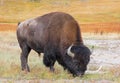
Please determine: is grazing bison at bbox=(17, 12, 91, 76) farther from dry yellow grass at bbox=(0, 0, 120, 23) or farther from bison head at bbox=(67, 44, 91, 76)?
dry yellow grass at bbox=(0, 0, 120, 23)

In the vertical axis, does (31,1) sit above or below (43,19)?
below

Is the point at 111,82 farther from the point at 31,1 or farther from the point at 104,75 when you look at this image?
the point at 31,1

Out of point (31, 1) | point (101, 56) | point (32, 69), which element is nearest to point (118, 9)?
point (31, 1)

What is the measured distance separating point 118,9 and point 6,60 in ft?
222

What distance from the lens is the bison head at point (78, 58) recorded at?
14805mm

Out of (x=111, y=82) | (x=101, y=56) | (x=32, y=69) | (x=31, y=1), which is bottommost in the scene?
(x=31, y=1)

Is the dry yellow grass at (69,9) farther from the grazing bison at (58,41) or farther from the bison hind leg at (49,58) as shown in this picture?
the bison hind leg at (49,58)

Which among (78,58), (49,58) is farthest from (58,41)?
(78,58)

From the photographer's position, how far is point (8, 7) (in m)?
90.2

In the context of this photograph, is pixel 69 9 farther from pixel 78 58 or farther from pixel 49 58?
pixel 78 58

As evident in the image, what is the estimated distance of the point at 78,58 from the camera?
1495cm

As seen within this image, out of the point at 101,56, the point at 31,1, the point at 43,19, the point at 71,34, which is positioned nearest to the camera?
the point at 71,34

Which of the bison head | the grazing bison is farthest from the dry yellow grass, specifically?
the bison head

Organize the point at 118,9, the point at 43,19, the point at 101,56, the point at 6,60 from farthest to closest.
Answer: the point at 118,9 < the point at 101,56 < the point at 6,60 < the point at 43,19
